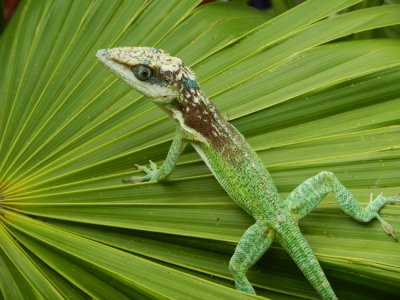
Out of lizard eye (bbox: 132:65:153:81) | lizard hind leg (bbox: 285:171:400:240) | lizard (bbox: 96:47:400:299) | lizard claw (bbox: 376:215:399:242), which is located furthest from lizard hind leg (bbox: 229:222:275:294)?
lizard eye (bbox: 132:65:153:81)

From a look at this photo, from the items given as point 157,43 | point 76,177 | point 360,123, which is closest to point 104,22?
point 157,43

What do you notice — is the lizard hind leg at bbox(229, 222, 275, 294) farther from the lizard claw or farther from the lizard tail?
the lizard claw

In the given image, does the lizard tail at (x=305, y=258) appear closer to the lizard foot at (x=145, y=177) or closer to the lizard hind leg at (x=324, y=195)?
the lizard hind leg at (x=324, y=195)

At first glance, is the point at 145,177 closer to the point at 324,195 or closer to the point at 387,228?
the point at 324,195

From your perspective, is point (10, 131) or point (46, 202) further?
point (10, 131)

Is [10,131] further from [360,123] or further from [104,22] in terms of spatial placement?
[360,123]

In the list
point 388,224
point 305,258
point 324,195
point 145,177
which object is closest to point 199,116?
point 145,177
